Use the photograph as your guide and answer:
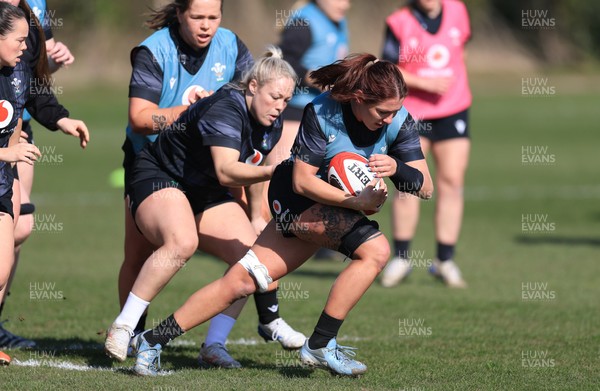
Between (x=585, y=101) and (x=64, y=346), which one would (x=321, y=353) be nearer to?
(x=64, y=346)

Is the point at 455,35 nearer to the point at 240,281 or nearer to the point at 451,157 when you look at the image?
the point at 451,157

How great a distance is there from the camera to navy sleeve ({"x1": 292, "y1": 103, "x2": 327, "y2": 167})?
5258 millimetres

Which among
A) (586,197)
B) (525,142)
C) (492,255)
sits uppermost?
(492,255)

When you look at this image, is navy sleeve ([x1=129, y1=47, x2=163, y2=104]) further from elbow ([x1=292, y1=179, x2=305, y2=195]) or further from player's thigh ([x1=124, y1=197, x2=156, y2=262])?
elbow ([x1=292, y1=179, x2=305, y2=195])

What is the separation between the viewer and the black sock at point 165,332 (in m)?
5.44

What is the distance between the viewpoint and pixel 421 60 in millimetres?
9352

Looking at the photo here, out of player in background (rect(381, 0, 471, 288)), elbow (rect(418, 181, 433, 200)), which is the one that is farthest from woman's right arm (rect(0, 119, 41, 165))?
player in background (rect(381, 0, 471, 288))

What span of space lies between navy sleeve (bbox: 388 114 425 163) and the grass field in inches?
46.3

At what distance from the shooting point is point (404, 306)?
813cm

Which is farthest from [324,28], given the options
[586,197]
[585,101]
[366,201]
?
[585,101]

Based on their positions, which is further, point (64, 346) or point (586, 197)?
point (586, 197)

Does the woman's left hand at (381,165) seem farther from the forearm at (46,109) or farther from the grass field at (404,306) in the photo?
the forearm at (46,109)

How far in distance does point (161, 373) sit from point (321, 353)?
2.94 feet

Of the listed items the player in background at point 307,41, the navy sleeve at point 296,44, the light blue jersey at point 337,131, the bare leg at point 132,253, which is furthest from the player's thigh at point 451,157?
the light blue jersey at point 337,131
